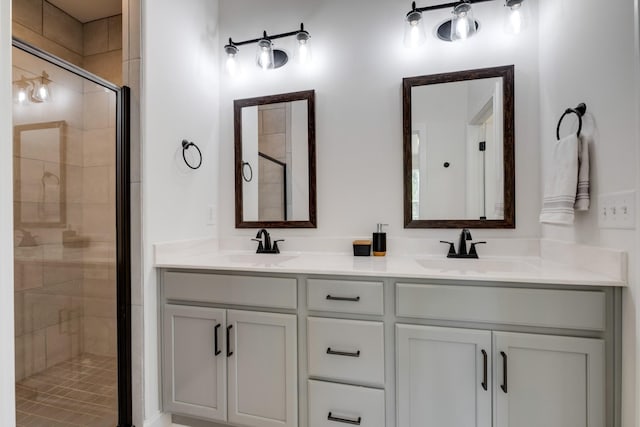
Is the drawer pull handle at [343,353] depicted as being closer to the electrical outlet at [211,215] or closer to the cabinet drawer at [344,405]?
the cabinet drawer at [344,405]

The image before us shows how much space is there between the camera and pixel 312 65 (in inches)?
82.8

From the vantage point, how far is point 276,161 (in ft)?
7.01

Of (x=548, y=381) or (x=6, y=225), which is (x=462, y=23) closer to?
(x=548, y=381)

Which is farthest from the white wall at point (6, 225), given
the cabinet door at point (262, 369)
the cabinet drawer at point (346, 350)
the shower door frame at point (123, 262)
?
the cabinet drawer at point (346, 350)

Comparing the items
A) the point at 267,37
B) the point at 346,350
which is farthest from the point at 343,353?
the point at 267,37

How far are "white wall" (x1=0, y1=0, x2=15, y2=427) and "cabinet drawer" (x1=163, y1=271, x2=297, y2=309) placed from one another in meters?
0.76

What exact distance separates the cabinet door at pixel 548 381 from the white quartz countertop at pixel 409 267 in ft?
0.75

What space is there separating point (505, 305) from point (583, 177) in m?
0.64

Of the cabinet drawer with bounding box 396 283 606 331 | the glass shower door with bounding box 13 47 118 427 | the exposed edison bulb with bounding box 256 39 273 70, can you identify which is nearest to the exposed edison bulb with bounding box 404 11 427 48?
the exposed edison bulb with bounding box 256 39 273 70

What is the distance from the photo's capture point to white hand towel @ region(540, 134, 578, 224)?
1312 millimetres

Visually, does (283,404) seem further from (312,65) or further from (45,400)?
(312,65)

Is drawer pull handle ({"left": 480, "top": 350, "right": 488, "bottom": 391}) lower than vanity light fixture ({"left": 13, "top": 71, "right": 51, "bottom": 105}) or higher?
lower

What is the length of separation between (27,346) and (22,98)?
3.46 feet

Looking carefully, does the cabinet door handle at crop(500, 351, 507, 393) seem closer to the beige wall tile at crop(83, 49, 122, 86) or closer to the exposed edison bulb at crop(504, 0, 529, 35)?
the exposed edison bulb at crop(504, 0, 529, 35)
